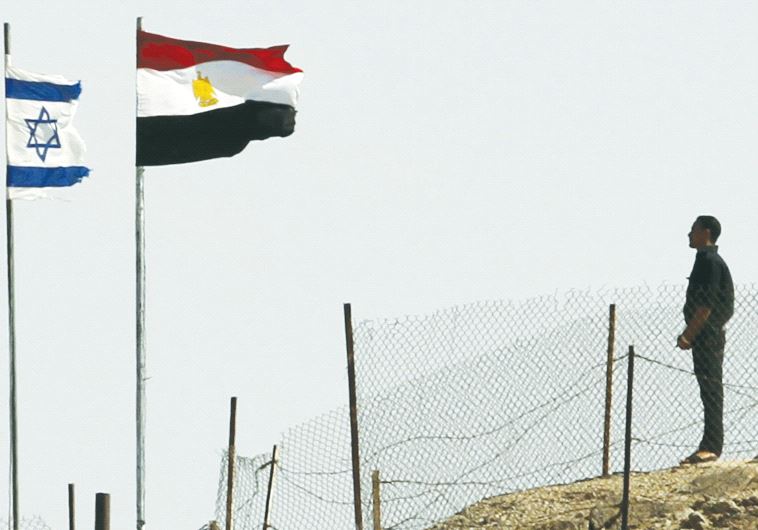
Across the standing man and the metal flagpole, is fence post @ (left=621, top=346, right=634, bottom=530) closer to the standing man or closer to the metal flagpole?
the standing man

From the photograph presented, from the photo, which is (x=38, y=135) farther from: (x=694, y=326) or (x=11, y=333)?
(x=694, y=326)

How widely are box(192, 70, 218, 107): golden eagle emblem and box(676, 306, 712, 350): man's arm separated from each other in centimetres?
560

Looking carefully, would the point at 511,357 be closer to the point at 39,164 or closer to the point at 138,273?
the point at 138,273

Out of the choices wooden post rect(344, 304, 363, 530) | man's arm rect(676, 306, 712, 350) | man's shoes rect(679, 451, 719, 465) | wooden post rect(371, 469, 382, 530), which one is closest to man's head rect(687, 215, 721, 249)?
man's arm rect(676, 306, 712, 350)

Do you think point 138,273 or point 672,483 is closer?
point 672,483

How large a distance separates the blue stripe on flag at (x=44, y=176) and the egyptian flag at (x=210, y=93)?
135 centimetres

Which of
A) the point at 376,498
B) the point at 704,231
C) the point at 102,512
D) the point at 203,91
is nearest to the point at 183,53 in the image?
the point at 203,91

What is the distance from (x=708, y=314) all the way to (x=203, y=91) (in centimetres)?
578

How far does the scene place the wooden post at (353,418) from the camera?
1852cm

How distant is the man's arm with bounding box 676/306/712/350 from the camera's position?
18.8 m

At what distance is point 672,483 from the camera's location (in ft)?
63.1

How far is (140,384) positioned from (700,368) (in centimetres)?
531

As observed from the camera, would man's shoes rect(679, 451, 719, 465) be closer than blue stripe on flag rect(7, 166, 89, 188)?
Yes

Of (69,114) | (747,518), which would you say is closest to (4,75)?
(69,114)
